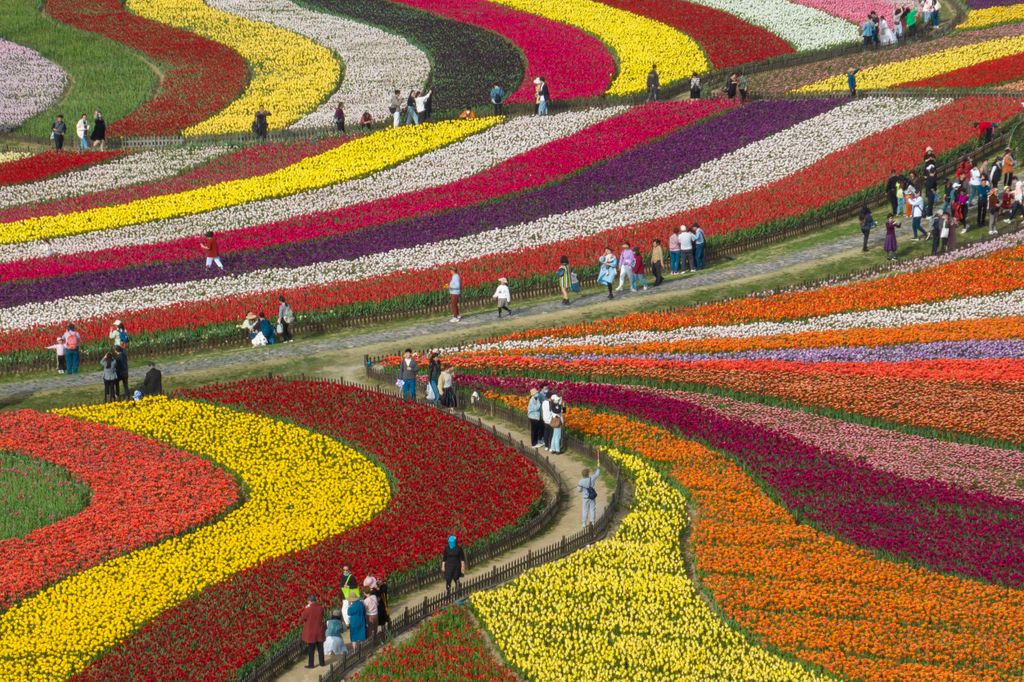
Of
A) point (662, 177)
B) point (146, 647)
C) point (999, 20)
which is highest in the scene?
point (999, 20)

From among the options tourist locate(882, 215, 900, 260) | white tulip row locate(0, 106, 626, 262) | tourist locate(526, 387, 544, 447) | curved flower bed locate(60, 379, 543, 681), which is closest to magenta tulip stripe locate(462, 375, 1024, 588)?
tourist locate(526, 387, 544, 447)

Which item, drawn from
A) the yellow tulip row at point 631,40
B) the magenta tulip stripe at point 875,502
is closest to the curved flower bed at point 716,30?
the yellow tulip row at point 631,40

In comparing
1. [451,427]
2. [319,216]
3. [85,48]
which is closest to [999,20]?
[319,216]

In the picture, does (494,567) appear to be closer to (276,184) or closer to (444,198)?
(444,198)

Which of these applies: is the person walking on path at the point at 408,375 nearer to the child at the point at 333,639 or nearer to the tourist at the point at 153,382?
the tourist at the point at 153,382

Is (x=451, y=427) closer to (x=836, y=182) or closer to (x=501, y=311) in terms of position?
(x=501, y=311)

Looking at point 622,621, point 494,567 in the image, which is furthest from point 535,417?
point 622,621
